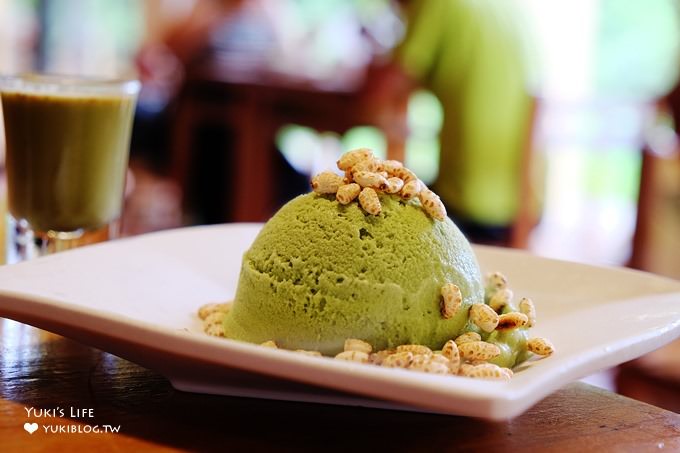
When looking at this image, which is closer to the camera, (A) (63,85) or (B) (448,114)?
(A) (63,85)

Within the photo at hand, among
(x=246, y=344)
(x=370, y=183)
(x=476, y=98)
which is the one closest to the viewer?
(x=246, y=344)

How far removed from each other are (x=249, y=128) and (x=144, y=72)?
62.2 inches

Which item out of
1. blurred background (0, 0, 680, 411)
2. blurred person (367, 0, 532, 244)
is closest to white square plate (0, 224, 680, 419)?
blurred background (0, 0, 680, 411)

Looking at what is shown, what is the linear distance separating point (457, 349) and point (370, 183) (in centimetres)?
20

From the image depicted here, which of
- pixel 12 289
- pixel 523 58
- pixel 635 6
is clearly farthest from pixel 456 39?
pixel 635 6

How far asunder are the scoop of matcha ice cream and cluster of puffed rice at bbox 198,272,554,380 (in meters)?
0.02

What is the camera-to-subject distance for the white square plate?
22.4 inches

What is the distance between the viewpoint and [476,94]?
3029 millimetres

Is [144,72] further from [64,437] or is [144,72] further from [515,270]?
[64,437]

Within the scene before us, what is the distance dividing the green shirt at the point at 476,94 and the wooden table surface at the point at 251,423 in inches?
87.6

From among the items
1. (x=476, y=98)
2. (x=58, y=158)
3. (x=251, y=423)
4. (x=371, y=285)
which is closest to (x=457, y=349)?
(x=371, y=285)

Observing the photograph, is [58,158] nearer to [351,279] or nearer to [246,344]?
[351,279]

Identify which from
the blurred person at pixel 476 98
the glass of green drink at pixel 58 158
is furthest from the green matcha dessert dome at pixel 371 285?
the blurred person at pixel 476 98

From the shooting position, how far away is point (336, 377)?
583 millimetres
